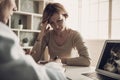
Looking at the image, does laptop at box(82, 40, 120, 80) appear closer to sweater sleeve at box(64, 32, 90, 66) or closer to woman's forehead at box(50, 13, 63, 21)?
sweater sleeve at box(64, 32, 90, 66)

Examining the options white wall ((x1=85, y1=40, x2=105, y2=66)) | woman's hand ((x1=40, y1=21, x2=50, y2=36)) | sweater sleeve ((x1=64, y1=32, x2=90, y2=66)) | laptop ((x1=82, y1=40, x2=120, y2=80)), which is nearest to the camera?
laptop ((x1=82, y1=40, x2=120, y2=80))

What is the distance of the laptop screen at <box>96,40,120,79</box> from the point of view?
129 centimetres

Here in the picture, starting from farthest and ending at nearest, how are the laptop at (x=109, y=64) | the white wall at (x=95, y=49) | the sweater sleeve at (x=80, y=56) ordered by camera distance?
1. the white wall at (x=95, y=49)
2. the sweater sleeve at (x=80, y=56)
3. the laptop at (x=109, y=64)

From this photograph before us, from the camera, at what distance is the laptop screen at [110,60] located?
129 cm

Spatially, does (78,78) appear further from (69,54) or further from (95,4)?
(95,4)

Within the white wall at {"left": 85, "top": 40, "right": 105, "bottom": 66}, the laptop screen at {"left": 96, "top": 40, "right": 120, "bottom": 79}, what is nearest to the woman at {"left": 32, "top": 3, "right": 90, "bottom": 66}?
the laptop screen at {"left": 96, "top": 40, "right": 120, "bottom": 79}

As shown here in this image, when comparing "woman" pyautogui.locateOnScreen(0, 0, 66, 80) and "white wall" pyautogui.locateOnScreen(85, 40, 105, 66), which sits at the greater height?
"woman" pyautogui.locateOnScreen(0, 0, 66, 80)

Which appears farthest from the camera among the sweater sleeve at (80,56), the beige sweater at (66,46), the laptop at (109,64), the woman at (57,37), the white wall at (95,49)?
the white wall at (95,49)

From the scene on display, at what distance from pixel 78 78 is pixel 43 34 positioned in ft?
4.07

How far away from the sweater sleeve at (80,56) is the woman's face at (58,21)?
7.6 inches

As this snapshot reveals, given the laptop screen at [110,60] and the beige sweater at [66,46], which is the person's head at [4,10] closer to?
the laptop screen at [110,60]

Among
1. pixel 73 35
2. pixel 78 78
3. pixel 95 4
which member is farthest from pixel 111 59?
pixel 95 4

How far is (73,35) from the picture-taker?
7.41 feet

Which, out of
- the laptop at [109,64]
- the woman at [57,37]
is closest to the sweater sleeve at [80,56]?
the woman at [57,37]
